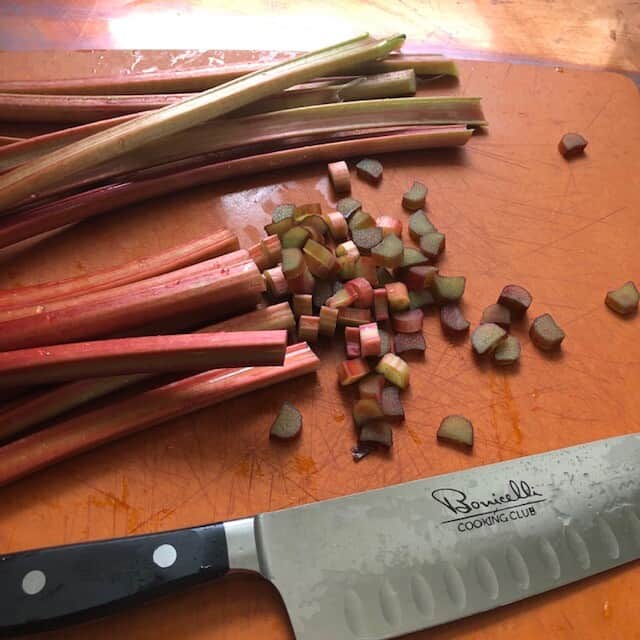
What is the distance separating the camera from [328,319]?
74.3 inches

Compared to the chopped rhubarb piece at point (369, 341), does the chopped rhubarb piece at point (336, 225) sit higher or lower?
higher

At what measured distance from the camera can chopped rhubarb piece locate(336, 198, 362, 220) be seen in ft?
7.00

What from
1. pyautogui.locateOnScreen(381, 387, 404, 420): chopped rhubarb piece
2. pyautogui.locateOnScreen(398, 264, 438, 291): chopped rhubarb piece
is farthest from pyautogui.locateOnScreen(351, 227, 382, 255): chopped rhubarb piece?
pyautogui.locateOnScreen(381, 387, 404, 420): chopped rhubarb piece

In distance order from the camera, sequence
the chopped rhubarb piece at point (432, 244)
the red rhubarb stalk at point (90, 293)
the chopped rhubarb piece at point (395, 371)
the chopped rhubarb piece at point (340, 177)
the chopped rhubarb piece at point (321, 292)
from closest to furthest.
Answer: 1. the red rhubarb stalk at point (90, 293)
2. the chopped rhubarb piece at point (395, 371)
3. the chopped rhubarb piece at point (321, 292)
4. the chopped rhubarb piece at point (432, 244)
5. the chopped rhubarb piece at point (340, 177)

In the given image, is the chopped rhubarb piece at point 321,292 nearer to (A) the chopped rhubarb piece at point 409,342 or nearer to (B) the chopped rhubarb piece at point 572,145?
(A) the chopped rhubarb piece at point 409,342

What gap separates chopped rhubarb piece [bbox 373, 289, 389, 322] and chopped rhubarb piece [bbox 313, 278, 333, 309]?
126 mm

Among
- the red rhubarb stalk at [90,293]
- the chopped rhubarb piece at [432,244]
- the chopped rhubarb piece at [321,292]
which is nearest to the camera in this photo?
the red rhubarb stalk at [90,293]

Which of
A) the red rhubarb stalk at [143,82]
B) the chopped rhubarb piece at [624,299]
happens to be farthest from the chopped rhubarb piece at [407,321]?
the red rhubarb stalk at [143,82]

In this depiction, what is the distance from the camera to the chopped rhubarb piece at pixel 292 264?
6.24 feet

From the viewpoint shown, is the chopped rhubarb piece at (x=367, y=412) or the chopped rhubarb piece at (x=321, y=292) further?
the chopped rhubarb piece at (x=321, y=292)

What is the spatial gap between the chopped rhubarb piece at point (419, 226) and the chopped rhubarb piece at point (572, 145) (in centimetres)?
58

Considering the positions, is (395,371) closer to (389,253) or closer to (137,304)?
(389,253)

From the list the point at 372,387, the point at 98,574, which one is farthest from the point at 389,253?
the point at 98,574

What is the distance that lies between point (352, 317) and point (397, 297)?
0.46 ft
